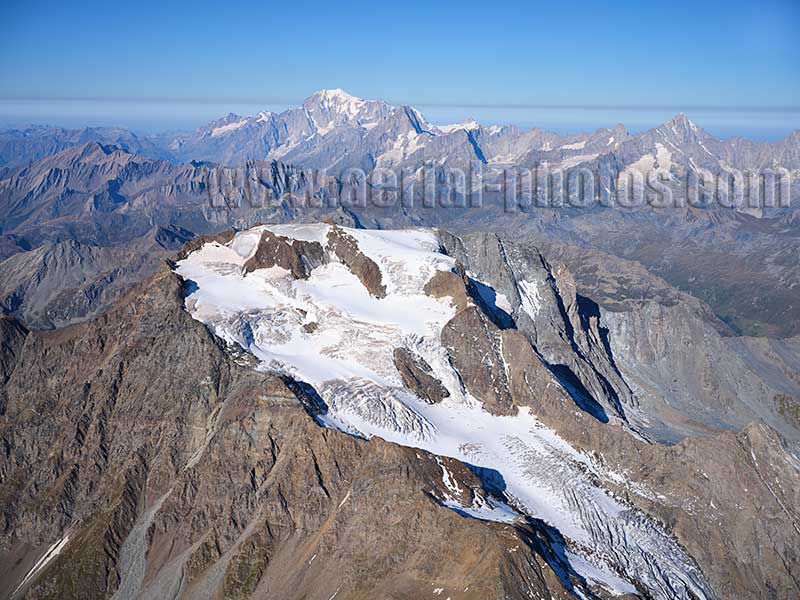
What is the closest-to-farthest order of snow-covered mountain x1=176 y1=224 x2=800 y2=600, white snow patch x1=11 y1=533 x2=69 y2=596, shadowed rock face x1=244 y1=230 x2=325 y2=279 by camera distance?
1. white snow patch x1=11 y1=533 x2=69 y2=596
2. snow-covered mountain x1=176 y1=224 x2=800 y2=600
3. shadowed rock face x1=244 y1=230 x2=325 y2=279

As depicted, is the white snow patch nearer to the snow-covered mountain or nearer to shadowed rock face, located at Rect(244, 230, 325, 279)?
the snow-covered mountain

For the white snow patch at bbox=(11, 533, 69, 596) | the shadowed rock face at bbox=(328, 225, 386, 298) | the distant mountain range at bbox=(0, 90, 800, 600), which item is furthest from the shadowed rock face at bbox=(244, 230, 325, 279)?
the white snow patch at bbox=(11, 533, 69, 596)

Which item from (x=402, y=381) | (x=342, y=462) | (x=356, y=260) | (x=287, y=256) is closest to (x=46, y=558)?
(x=342, y=462)

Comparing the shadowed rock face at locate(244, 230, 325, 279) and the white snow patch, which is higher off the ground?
the shadowed rock face at locate(244, 230, 325, 279)

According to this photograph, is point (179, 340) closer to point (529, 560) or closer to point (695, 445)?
point (529, 560)

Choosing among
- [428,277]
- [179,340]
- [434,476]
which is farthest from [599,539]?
[179,340]

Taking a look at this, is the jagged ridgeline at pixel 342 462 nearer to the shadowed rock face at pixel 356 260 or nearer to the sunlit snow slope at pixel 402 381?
the sunlit snow slope at pixel 402 381
